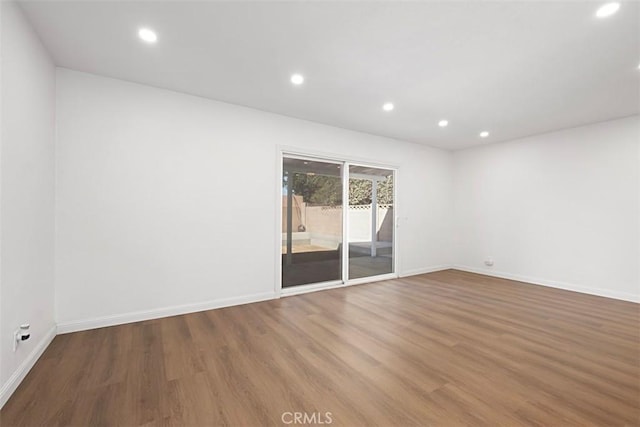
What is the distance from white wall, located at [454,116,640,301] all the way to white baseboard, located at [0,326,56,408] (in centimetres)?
646

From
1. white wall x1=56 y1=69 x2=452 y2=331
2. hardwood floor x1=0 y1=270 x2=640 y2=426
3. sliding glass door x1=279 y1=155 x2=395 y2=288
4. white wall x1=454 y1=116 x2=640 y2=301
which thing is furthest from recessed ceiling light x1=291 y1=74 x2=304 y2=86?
white wall x1=454 y1=116 x2=640 y2=301

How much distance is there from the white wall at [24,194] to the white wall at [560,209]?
21.3ft

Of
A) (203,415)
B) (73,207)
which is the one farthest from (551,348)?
(73,207)

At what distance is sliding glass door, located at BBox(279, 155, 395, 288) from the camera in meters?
4.03

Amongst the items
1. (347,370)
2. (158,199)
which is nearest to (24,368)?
(158,199)

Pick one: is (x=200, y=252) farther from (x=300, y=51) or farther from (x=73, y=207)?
(x=300, y=51)

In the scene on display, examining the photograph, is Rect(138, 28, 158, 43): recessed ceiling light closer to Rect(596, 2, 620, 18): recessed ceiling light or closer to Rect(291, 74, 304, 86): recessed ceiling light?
Rect(291, 74, 304, 86): recessed ceiling light

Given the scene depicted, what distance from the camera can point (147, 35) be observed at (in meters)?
2.16

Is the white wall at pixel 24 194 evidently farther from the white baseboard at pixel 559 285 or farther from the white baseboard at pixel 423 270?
the white baseboard at pixel 559 285

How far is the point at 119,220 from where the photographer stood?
2.83 metres

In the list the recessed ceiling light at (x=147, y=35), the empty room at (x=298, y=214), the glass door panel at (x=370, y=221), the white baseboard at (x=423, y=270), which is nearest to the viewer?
the empty room at (x=298, y=214)

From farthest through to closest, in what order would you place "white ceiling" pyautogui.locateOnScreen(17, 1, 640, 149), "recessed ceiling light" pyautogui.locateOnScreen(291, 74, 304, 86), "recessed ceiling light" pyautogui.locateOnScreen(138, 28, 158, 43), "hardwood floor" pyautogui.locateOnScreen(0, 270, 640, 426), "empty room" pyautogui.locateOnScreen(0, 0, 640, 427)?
"recessed ceiling light" pyautogui.locateOnScreen(291, 74, 304, 86)
"recessed ceiling light" pyautogui.locateOnScreen(138, 28, 158, 43)
"white ceiling" pyautogui.locateOnScreen(17, 1, 640, 149)
"empty room" pyautogui.locateOnScreen(0, 0, 640, 427)
"hardwood floor" pyautogui.locateOnScreen(0, 270, 640, 426)

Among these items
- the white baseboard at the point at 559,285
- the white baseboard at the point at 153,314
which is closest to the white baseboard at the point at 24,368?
the white baseboard at the point at 153,314

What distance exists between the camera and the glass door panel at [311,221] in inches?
157
